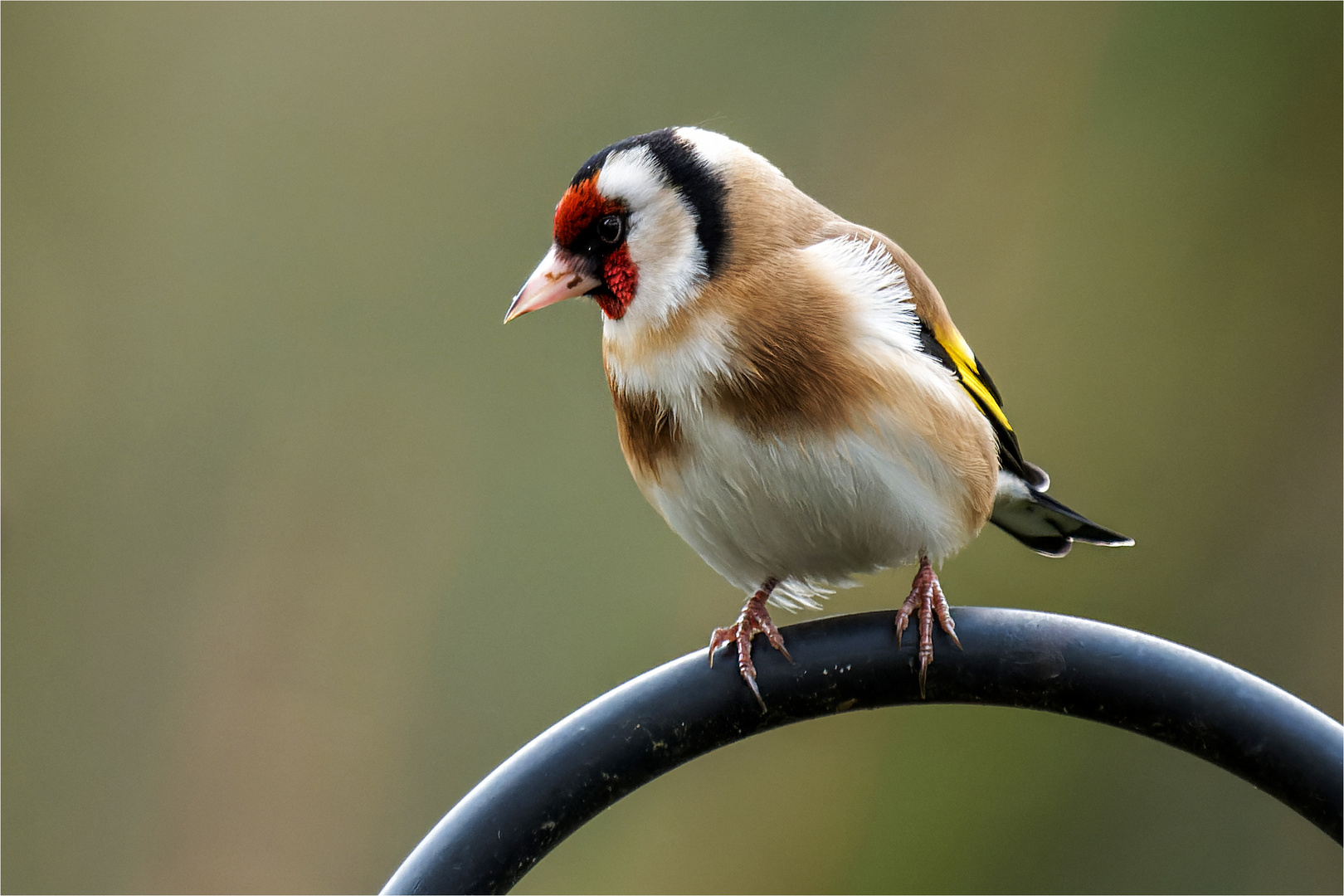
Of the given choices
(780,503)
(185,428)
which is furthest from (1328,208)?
(185,428)

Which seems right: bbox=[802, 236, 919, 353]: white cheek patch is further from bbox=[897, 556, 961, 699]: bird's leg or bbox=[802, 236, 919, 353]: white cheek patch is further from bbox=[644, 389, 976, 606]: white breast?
bbox=[897, 556, 961, 699]: bird's leg

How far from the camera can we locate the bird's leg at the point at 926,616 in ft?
4.83

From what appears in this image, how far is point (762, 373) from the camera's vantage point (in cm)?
171

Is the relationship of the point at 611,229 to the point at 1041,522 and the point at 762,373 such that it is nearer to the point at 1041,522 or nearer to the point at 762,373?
the point at 762,373

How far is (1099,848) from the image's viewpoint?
337cm

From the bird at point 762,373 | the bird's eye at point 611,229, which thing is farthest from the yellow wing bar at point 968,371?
the bird's eye at point 611,229

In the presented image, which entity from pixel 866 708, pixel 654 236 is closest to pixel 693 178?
pixel 654 236

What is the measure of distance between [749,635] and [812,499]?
0.77ft

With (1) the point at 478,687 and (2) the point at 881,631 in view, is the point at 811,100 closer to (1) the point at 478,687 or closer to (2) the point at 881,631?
(1) the point at 478,687

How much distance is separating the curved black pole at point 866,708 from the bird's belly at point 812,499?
25 cm

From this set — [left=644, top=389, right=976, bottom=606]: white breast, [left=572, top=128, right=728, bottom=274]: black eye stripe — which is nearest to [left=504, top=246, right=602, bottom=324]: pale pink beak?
[left=572, top=128, right=728, bottom=274]: black eye stripe

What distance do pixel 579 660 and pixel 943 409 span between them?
1958mm

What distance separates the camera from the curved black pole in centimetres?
128

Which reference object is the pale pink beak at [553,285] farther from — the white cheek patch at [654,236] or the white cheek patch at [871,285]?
the white cheek patch at [871,285]
